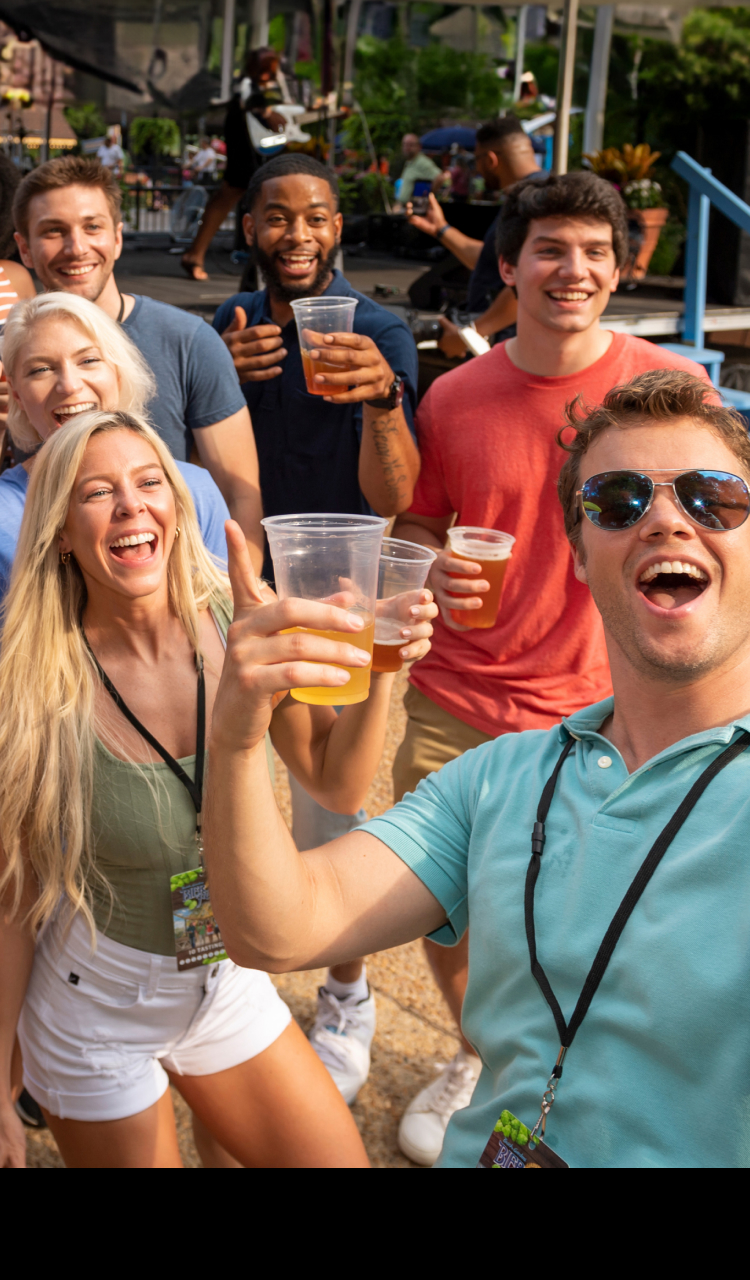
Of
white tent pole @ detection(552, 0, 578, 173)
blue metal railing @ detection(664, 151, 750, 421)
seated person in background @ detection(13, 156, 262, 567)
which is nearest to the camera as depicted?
seated person in background @ detection(13, 156, 262, 567)

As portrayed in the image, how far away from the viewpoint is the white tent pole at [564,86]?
6.76 metres

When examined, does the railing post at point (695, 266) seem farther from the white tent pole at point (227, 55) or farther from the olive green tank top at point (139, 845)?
the olive green tank top at point (139, 845)

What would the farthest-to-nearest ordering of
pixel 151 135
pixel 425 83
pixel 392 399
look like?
pixel 151 135, pixel 425 83, pixel 392 399

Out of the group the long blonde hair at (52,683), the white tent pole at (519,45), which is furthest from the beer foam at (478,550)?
the white tent pole at (519,45)

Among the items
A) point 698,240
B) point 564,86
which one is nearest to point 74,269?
point 564,86

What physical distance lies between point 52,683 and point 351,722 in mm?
635

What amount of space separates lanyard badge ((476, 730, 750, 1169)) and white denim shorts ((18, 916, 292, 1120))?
799 millimetres

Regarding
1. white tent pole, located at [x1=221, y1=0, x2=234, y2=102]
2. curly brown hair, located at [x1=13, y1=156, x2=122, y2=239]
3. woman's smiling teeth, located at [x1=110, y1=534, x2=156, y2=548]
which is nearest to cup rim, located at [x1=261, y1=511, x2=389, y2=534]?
woman's smiling teeth, located at [x1=110, y1=534, x2=156, y2=548]

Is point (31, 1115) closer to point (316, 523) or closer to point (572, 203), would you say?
point (316, 523)

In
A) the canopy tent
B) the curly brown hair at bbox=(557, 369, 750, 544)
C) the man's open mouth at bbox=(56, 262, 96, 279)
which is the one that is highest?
the canopy tent

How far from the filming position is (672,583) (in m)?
Result: 1.65

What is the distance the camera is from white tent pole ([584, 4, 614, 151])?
12.7 metres

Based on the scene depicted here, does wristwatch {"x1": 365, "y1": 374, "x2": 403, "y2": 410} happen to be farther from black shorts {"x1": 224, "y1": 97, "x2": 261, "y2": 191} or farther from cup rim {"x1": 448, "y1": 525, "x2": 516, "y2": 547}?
black shorts {"x1": 224, "y1": 97, "x2": 261, "y2": 191}
